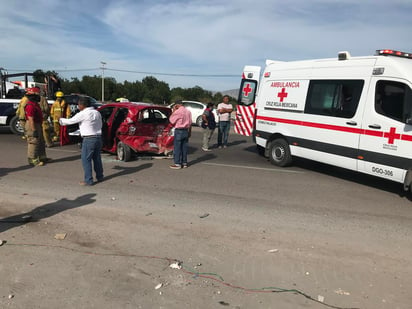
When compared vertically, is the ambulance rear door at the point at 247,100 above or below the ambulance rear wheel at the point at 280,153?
above

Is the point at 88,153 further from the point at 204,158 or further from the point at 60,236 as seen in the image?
the point at 204,158

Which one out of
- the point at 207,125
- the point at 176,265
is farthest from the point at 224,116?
the point at 176,265

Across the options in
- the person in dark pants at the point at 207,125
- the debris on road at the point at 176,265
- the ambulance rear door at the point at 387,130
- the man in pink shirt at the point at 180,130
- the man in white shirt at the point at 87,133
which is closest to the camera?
the debris on road at the point at 176,265

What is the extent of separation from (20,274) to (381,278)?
11.8 feet

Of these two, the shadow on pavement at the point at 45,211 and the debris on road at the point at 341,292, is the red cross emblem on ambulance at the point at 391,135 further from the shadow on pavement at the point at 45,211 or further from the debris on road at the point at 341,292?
the shadow on pavement at the point at 45,211

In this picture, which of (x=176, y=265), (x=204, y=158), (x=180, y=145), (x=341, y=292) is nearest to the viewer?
(x=341, y=292)

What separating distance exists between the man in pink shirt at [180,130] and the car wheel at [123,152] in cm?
126

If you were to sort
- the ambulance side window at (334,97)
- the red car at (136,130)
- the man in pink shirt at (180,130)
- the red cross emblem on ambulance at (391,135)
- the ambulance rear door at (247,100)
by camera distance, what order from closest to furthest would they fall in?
the red cross emblem on ambulance at (391,135), the ambulance side window at (334,97), the man in pink shirt at (180,130), the red car at (136,130), the ambulance rear door at (247,100)

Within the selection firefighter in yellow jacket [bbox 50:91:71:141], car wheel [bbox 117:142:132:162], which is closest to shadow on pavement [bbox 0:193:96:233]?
car wheel [bbox 117:142:132:162]

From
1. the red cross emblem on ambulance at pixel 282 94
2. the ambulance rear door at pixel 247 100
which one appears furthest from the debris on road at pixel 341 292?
the ambulance rear door at pixel 247 100

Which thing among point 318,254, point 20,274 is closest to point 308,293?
point 318,254

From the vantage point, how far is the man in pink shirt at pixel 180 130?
823cm

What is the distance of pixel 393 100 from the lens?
634cm

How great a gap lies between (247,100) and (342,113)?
14.5ft
